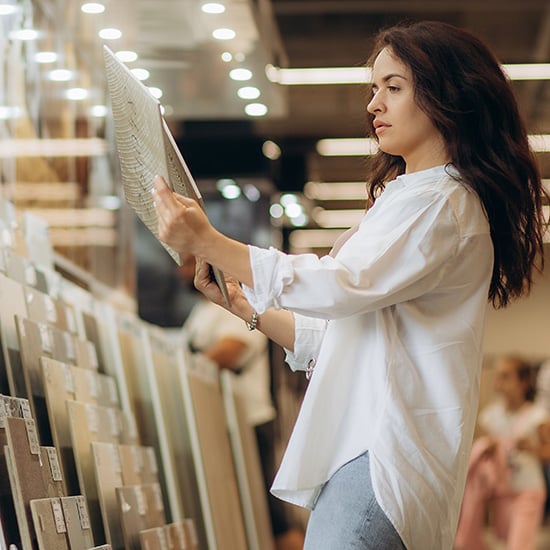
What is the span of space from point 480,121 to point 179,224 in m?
0.60

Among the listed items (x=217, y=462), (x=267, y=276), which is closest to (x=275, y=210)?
(x=217, y=462)

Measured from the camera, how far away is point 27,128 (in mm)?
4066

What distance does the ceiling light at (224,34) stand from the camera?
5508 millimetres

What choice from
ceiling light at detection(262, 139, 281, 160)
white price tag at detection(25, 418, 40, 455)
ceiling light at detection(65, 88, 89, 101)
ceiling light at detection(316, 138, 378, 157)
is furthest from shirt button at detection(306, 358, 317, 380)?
ceiling light at detection(316, 138, 378, 157)

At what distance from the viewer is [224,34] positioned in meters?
5.55

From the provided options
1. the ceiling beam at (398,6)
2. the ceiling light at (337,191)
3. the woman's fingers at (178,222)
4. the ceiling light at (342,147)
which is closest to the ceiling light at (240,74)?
the ceiling beam at (398,6)

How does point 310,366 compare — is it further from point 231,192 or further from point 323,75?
point 231,192

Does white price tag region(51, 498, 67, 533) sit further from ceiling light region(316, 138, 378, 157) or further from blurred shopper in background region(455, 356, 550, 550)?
ceiling light region(316, 138, 378, 157)

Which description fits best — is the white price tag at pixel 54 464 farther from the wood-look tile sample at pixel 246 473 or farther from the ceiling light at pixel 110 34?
the wood-look tile sample at pixel 246 473

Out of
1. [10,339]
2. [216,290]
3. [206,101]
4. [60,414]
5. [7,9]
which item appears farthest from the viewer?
[206,101]

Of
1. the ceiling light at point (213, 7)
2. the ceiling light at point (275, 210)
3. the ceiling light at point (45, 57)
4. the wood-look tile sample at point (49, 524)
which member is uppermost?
the ceiling light at point (275, 210)

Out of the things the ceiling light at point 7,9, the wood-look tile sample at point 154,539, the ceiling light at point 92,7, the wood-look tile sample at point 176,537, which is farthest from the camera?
the ceiling light at point 92,7

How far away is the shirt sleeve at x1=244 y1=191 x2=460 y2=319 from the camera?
199 centimetres

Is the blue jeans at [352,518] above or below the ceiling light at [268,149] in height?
below
